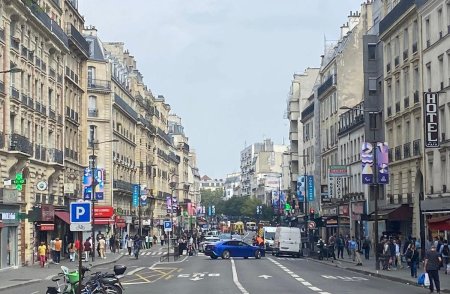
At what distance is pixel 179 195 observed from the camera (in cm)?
17775

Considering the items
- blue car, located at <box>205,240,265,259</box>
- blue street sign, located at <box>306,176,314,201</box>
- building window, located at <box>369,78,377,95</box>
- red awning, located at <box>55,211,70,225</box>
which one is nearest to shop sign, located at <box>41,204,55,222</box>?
red awning, located at <box>55,211,70,225</box>

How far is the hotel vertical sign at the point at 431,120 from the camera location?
47.2m

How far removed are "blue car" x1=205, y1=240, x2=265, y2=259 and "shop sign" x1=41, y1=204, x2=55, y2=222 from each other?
11.9 meters

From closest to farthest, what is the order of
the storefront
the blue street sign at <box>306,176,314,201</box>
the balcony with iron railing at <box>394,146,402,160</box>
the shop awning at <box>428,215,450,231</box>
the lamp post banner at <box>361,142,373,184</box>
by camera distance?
1. the shop awning at <box>428,215,450,231</box>
2. the storefront
3. the lamp post banner at <box>361,142,373,184</box>
4. the balcony with iron railing at <box>394,146,402,160</box>
5. the blue street sign at <box>306,176,314,201</box>

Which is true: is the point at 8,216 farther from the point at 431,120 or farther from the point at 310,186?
the point at 310,186

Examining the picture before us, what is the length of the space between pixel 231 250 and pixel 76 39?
22.2 metres

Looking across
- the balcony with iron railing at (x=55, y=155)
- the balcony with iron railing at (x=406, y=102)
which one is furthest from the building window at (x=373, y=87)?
the balcony with iron railing at (x=55, y=155)

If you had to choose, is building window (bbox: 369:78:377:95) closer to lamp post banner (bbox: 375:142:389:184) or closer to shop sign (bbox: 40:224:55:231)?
lamp post banner (bbox: 375:142:389:184)

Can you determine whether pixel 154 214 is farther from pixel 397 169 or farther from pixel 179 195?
pixel 397 169

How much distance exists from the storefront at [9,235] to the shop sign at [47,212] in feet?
11.9

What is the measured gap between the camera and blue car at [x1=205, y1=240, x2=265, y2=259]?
2544 inches

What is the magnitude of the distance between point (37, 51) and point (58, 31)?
583 cm

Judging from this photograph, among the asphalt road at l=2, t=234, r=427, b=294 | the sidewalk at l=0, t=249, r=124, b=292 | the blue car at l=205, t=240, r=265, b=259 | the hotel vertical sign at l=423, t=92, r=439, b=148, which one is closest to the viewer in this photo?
the asphalt road at l=2, t=234, r=427, b=294

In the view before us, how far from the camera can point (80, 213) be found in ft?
78.6
